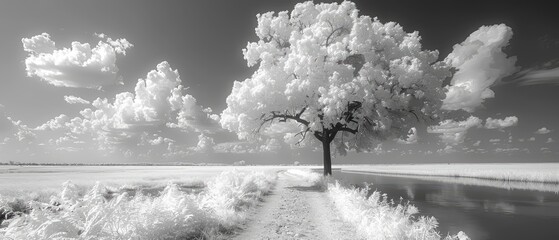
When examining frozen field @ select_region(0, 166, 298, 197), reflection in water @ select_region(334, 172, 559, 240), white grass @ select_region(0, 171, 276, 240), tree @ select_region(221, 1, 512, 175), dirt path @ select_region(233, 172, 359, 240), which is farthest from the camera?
frozen field @ select_region(0, 166, 298, 197)

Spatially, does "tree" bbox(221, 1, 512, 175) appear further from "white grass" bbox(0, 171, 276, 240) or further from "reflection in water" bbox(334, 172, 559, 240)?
"white grass" bbox(0, 171, 276, 240)

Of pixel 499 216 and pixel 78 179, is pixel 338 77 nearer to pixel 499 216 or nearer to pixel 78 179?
pixel 499 216

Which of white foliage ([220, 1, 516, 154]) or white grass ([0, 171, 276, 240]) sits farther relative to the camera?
white foliage ([220, 1, 516, 154])

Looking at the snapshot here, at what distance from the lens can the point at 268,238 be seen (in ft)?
32.3

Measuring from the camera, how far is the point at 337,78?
2320cm

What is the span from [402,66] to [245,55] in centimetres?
1434

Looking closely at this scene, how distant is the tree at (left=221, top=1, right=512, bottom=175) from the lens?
24250mm

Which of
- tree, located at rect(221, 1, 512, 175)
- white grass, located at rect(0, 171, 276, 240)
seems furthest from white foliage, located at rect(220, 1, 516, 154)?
white grass, located at rect(0, 171, 276, 240)

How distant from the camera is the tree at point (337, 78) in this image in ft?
79.6

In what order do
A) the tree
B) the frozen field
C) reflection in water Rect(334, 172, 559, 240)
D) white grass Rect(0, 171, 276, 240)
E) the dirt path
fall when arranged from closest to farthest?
1. white grass Rect(0, 171, 276, 240)
2. the dirt path
3. reflection in water Rect(334, 172, 559, 240)
4. the tree
5. the frozen field

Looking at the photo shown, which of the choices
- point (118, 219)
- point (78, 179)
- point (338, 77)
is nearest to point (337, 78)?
point (338, 77)

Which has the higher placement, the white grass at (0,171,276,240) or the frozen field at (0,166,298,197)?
the white grass at (0,171,276,240)

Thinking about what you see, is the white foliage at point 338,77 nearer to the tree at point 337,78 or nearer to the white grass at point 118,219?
the tree at point 337,78

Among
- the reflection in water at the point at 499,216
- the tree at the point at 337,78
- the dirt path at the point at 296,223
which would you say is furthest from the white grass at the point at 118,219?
the tree at the point at 337,78
